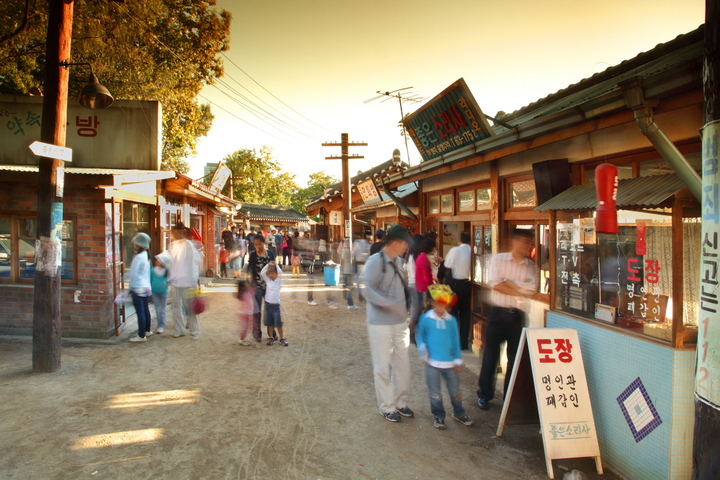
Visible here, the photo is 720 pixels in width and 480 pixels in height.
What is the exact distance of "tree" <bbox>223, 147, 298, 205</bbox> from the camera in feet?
134

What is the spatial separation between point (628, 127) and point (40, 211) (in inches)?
267

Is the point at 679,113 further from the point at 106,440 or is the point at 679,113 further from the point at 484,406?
the point at 106,440

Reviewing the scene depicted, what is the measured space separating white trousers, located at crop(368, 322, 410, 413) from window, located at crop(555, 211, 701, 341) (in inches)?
68.7

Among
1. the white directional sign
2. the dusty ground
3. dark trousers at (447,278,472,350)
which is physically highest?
the white directional sign

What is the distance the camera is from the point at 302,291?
13.1 metres

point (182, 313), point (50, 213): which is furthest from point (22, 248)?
point (182, 313)

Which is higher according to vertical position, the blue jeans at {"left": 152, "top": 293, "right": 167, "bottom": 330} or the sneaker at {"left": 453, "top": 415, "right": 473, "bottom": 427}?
the blue jeans at {"left": 152, "top": 293, "right": 167, "bottom": 330}

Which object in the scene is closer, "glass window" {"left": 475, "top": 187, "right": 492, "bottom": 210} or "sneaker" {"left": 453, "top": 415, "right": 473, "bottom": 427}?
"sneaker" {"left": 453, "top": 415, "right": 473, "bottom": 427}

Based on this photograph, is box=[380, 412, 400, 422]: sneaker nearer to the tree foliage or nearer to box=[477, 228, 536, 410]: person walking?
box=[477, 228, 536, 410]: person walking

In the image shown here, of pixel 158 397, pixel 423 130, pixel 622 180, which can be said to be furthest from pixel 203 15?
pixel 622 180

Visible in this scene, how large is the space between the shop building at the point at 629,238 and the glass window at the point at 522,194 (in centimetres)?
2

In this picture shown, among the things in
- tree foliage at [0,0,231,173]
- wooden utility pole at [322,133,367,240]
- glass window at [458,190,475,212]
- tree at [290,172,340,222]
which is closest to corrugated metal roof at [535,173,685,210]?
glass window at [458,190,475,212]

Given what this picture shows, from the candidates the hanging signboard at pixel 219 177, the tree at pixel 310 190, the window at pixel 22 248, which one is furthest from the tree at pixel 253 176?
the window at pixel 22 248

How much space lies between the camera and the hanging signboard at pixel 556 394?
3543mm
